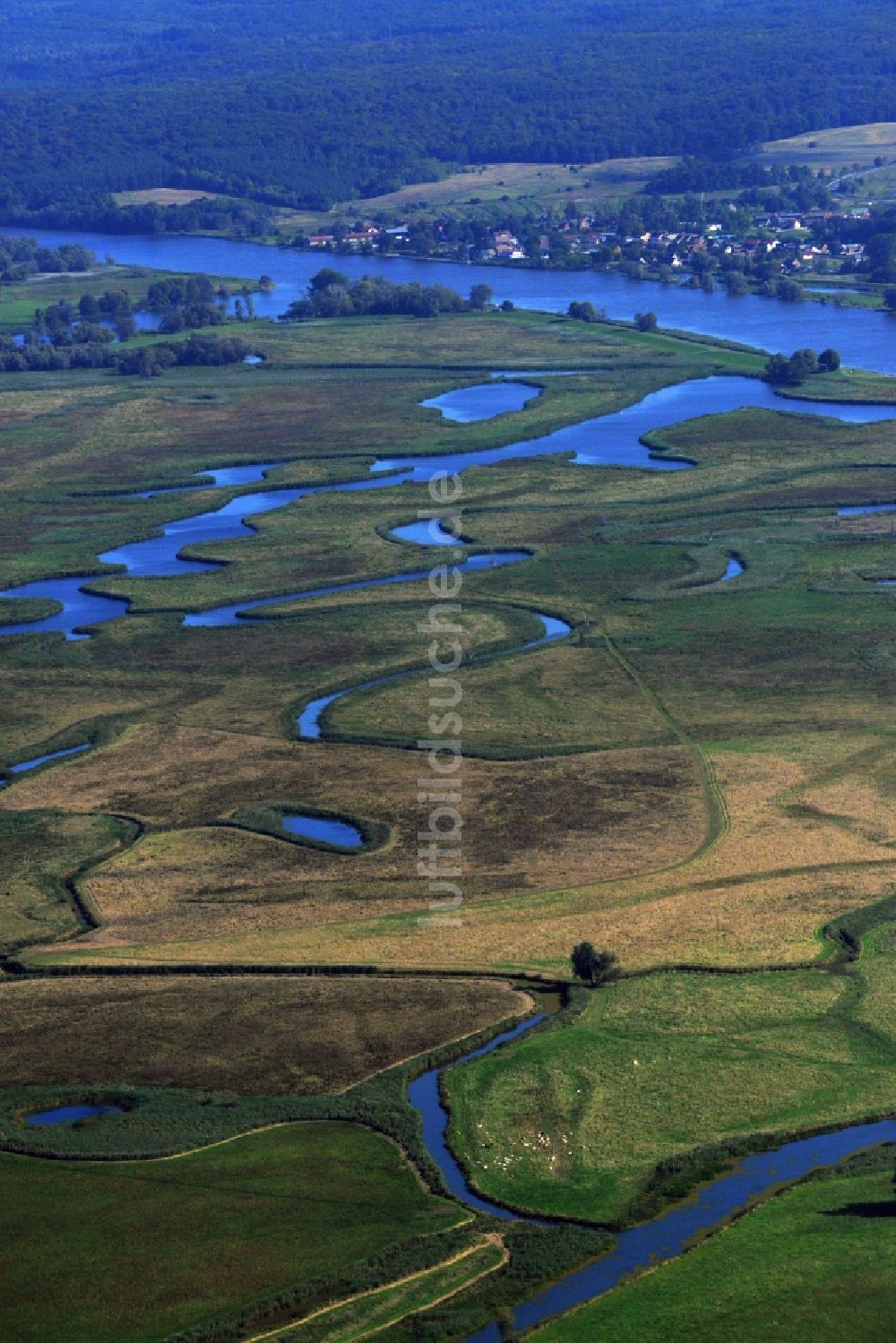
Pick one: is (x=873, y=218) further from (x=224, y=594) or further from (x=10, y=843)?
(x=10, y=843)

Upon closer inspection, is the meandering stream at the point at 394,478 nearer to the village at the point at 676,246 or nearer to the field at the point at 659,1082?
the field at the point at 659,1082

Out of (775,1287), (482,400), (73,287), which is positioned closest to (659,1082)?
(775,1287)

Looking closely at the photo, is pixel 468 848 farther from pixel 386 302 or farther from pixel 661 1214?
pixel 386 302

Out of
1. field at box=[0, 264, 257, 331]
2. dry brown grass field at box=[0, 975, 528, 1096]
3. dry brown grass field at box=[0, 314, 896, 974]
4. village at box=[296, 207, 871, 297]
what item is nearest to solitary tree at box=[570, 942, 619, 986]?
dry brown grass field at box=[0, 314, 896, 974]

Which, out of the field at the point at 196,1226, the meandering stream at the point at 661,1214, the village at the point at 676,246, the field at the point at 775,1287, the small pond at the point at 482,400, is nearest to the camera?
the field at the point at 775,1287

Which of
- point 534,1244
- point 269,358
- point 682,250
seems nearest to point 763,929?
point 534,1244

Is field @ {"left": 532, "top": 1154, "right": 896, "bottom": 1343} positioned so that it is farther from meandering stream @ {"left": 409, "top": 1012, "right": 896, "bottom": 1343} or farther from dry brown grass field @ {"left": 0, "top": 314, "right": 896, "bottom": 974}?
dry brown grass field @ {"left": 0, "top": 314, "right": 896, "bottom": 974}

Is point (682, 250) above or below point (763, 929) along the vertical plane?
above

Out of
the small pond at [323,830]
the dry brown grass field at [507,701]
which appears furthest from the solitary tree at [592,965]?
the small pond at [323,830]
